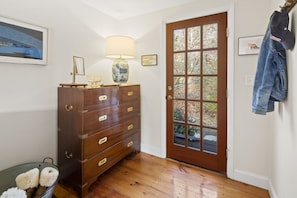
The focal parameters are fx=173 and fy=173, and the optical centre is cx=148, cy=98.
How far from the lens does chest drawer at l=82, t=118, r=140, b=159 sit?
5.76ft

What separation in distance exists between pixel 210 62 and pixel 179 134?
1.06 meters

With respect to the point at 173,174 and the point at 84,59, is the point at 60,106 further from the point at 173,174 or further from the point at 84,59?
the point at 173,174

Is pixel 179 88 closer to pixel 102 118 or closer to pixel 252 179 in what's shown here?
pixel 102 118

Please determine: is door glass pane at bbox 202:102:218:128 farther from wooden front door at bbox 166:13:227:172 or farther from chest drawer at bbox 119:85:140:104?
chest drawer at bbox 119:85:140:104

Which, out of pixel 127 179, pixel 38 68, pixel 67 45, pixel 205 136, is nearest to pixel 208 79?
pixel 205 136

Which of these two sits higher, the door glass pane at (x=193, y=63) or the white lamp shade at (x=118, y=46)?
the white lamp shade at (x=118, y=46)

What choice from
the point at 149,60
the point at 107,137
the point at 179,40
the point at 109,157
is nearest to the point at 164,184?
the point at 109,157

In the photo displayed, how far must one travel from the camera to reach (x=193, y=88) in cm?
228

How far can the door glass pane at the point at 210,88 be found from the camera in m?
2.13

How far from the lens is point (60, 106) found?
1.91 meters

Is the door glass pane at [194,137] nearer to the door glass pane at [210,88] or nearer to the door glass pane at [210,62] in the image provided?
the door glass pane at [210,88]

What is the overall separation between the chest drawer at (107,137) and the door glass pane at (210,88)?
1090 mm

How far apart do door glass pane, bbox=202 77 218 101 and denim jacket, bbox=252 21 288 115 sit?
26.2 inches

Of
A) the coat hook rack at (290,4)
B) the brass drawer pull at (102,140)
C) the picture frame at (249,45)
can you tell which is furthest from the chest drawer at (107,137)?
the coat hook rack at (290,4)
